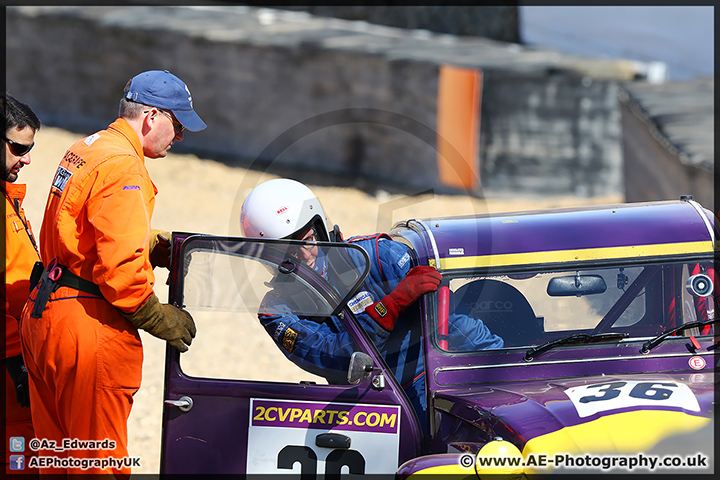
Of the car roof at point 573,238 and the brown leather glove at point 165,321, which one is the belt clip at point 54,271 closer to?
the brown leather glove at point 165,321

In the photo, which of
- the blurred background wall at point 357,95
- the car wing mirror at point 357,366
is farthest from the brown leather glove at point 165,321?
the blurred background wall at point 357,95

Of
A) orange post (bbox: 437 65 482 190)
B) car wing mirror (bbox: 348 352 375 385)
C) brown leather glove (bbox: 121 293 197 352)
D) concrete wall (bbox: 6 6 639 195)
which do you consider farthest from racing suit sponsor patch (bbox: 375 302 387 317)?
orange post (bbox: 437 65 482 190)

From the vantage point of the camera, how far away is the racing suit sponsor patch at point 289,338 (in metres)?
3.51

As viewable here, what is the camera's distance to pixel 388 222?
4.41m

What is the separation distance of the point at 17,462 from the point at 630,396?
9.71ft

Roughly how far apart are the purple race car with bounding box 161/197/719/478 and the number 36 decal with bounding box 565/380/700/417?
1cm

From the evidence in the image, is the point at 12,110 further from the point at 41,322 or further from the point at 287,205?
the point at 287,205

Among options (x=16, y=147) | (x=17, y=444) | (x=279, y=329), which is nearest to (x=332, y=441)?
(x=279, y=329)

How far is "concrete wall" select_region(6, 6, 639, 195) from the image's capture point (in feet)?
40.5

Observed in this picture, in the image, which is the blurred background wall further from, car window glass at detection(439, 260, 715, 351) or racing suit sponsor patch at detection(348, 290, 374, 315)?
racing suit sponsor patch at detection(348, 290, 374, 315)

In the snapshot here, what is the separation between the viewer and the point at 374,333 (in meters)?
3.58

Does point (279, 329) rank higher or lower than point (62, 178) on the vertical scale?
lower

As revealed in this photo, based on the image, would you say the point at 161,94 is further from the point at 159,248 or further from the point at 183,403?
the point at 183,403

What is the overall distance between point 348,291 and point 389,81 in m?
9.90
